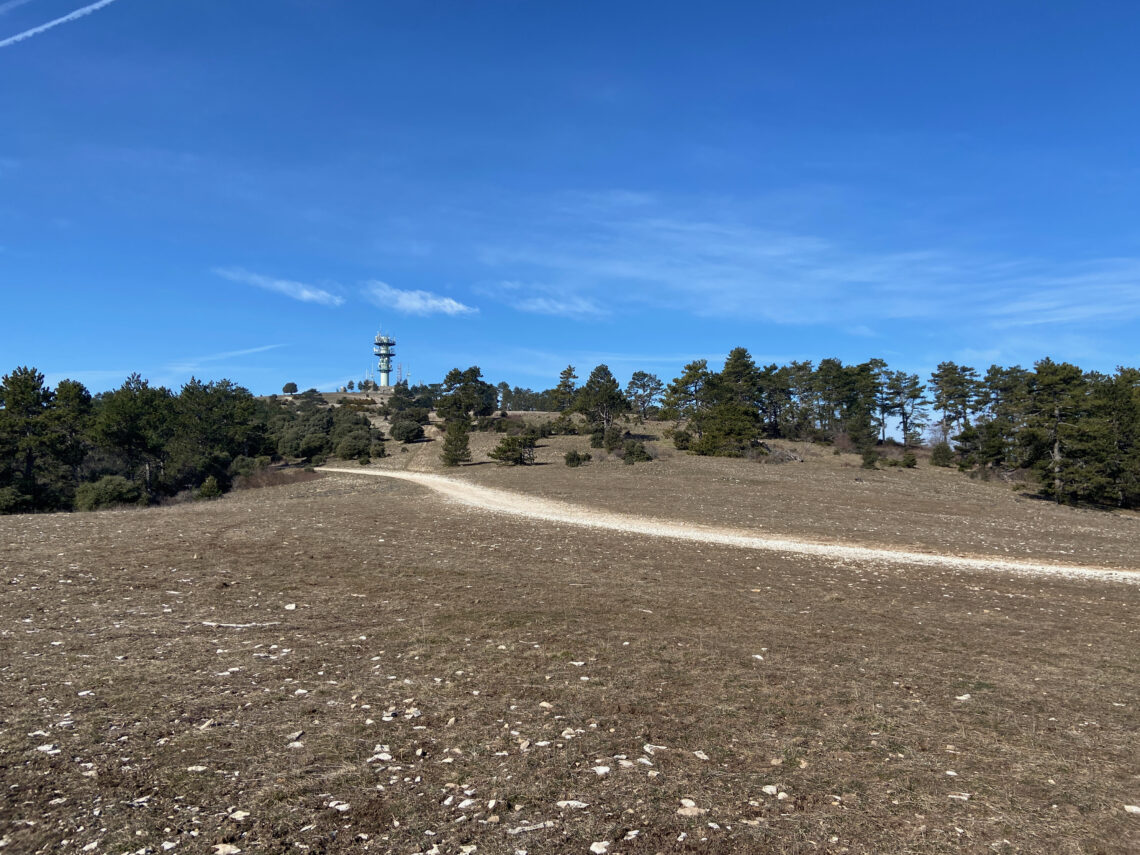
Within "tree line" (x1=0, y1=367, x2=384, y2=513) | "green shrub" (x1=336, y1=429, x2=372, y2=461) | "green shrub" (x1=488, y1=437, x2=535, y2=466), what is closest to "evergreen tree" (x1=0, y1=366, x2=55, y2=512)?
"tree line" (x1=0, y1=367, x2=384, y2=513)

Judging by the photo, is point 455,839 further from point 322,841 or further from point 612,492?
point 612,492

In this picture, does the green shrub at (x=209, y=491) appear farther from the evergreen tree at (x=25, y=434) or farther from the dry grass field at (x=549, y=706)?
the dry grass field at (x=549, y=706)

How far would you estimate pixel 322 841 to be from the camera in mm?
4090

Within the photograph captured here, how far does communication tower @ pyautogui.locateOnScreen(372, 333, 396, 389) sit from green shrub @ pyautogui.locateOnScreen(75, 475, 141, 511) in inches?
6148

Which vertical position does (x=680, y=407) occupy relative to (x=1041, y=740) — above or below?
above

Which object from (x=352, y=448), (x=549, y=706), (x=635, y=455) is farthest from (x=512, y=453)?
(x=549, y=706)

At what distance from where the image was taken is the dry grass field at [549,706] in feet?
14.3

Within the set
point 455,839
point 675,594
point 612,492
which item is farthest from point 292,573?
point 612,492

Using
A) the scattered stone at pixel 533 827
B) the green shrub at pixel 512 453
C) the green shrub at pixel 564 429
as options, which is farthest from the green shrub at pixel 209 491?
the green shrub at pixel 564 429

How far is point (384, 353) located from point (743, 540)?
183125mm

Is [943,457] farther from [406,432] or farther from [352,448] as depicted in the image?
[352,448]

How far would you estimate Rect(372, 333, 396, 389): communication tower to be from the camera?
18850 centimetres

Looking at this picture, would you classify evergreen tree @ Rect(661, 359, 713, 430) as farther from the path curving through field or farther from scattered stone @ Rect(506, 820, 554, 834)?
scattered stone @ Rect(506, 820, 554, 834)

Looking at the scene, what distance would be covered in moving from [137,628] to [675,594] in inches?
343
